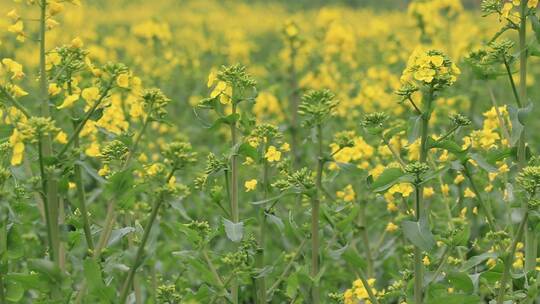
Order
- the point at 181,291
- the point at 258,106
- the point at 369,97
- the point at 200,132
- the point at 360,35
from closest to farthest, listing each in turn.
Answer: the point at 181,291 < the point at 369,97 < the point at 258,106 < the point at 200,132 < the point at 360,35

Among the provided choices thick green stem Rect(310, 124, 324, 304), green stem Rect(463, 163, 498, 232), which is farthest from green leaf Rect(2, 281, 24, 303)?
green stem Rect(463, 163, 498, 232)

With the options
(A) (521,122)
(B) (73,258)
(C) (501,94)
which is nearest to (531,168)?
(A) (521,122)

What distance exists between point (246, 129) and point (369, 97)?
2.39 m

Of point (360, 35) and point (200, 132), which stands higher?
point (360, 35)

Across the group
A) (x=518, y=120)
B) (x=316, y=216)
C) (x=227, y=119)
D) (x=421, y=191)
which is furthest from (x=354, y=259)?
(x=518, y=120)

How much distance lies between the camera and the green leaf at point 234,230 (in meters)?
2.30

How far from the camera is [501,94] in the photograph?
7379mm

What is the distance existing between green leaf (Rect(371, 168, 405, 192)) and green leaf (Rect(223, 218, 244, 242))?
37cm

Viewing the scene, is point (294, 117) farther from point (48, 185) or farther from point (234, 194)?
point (48, 185)

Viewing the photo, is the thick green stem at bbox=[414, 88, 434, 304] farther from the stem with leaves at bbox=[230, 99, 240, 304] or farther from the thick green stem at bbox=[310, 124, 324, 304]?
the stem with leaves at bbox=[230, 99, 240, 304]

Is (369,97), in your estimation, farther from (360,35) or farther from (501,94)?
(360,35)

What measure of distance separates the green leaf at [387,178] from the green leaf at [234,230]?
368 millimetres

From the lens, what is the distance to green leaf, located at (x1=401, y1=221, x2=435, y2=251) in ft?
7.38

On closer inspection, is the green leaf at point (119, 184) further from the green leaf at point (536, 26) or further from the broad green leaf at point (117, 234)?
the green leaf at point (536, 26)
